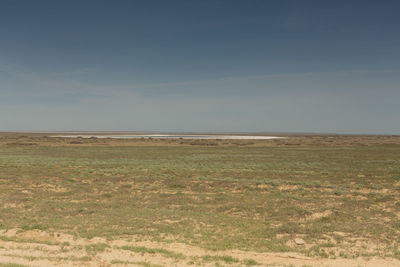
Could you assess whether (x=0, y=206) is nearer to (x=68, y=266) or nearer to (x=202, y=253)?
(x=68, y=266)

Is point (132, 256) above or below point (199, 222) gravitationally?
above

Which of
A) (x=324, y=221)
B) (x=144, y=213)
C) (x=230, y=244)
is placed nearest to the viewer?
(x=230, y=244)

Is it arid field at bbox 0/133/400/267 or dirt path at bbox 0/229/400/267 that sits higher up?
dirt path at bbox 0/229/400/267

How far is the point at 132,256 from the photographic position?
9.12m

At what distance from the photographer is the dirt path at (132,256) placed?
855 centimetres

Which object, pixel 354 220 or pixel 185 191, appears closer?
pixel 354 220

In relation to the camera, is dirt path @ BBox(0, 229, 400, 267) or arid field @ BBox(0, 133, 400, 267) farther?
arid field @ BBox(0, 133, 400, 267)

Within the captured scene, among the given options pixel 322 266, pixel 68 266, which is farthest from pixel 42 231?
pixel 322 266

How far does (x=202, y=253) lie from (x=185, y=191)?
1151cm

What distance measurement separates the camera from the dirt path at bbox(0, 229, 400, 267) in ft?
28.0

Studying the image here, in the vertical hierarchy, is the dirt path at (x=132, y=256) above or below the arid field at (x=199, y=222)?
above

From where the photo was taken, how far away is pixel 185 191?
21.0 metres

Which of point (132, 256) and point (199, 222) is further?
point (199, 222)

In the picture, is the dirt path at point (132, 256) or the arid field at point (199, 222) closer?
the dirt path at point (132, 256)
